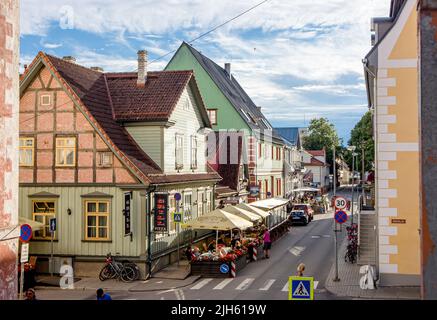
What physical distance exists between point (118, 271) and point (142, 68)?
1130 centimetres

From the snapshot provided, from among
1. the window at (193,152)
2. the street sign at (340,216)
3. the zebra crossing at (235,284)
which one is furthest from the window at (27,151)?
the street sign at (340,216)

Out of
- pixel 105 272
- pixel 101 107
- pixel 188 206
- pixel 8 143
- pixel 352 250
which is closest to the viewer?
pixel 8 143

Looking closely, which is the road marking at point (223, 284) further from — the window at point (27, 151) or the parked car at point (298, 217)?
the parked car at point (298, 217)

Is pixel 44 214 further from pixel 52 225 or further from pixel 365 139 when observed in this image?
pixel 365 139

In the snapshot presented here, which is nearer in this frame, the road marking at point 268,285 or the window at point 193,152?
the road marking at point 268,285

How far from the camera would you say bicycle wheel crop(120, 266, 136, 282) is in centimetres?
2375

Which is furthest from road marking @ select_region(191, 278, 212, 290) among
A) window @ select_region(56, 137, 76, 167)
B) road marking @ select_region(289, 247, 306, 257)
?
road marking @ select_region(289, 247, 306, 257)

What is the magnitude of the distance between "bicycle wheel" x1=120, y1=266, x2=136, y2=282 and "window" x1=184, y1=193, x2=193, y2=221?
6.97 meters

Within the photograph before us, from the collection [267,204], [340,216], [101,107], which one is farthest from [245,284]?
[267,204]

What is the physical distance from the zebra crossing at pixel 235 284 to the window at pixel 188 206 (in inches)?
259

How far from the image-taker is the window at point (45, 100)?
24.9 metres

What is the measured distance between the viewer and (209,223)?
2684 cm

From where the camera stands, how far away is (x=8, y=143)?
1342 centimetres

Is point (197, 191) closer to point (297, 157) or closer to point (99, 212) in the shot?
point (99, 212)
